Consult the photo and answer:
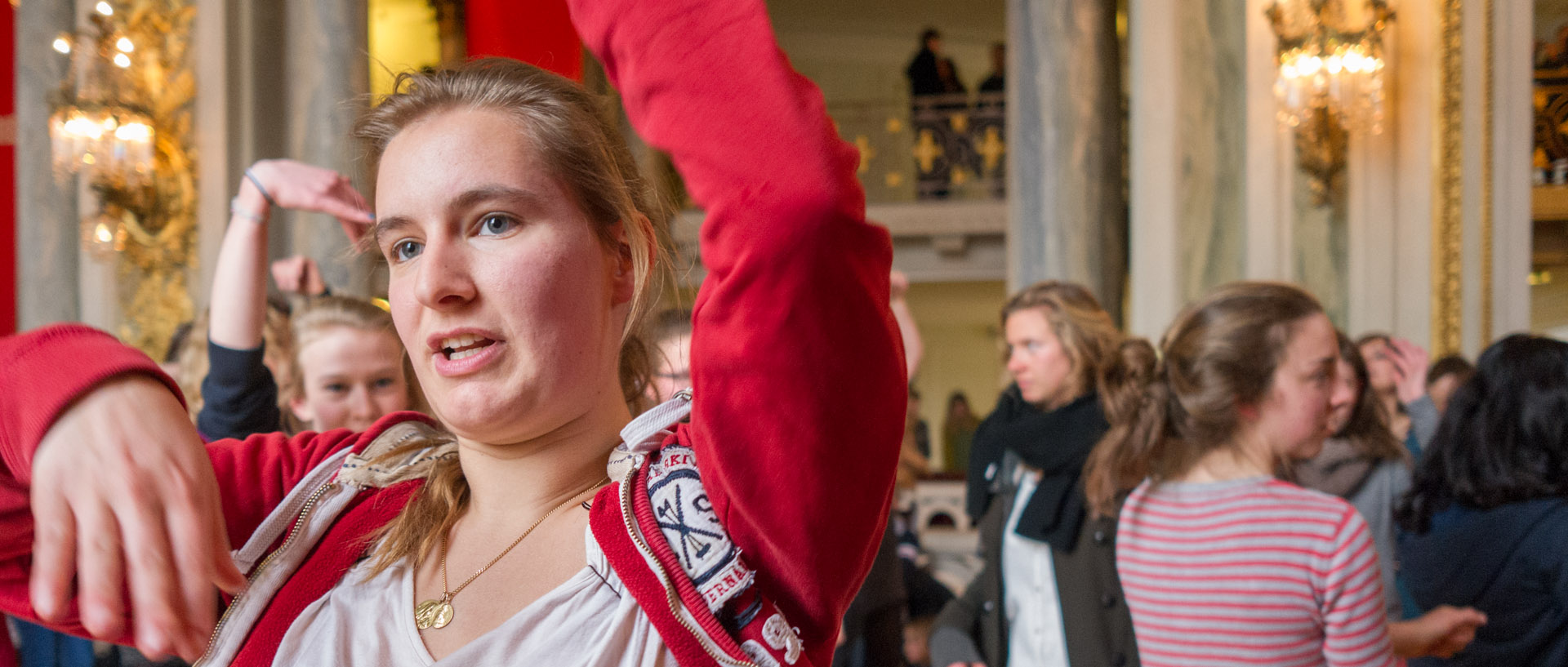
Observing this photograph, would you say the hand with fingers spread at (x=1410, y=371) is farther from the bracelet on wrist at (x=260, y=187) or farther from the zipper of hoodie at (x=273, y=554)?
the zipper of hoodie at (x=273, y=554)

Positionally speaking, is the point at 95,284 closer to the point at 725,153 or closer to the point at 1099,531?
the point at 1099,531

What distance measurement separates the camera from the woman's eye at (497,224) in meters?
0.95

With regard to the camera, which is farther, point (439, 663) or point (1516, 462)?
point (1516, 462)

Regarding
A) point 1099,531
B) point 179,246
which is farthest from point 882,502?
point 179,246

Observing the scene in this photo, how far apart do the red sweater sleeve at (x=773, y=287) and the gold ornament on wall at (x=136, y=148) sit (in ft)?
18.9

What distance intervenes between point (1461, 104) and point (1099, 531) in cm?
364

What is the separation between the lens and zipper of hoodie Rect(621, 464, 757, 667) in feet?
2.82

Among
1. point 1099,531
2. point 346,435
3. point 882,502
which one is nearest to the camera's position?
point 882,502

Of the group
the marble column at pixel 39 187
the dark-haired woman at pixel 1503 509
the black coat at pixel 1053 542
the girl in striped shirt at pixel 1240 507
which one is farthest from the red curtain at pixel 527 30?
the dark-haired woman at pixel 1503 509

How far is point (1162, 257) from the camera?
5.59 meters

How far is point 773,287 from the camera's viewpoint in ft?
2.53

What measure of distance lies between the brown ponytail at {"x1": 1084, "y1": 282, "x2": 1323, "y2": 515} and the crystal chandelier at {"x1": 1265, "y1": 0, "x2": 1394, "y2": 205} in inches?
118

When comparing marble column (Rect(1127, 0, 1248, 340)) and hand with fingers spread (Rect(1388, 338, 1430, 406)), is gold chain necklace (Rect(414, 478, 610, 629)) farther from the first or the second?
marble column (Rect(1127, 0, 1248, 340))

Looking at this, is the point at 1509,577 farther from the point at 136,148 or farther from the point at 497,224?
the point at 136,148
